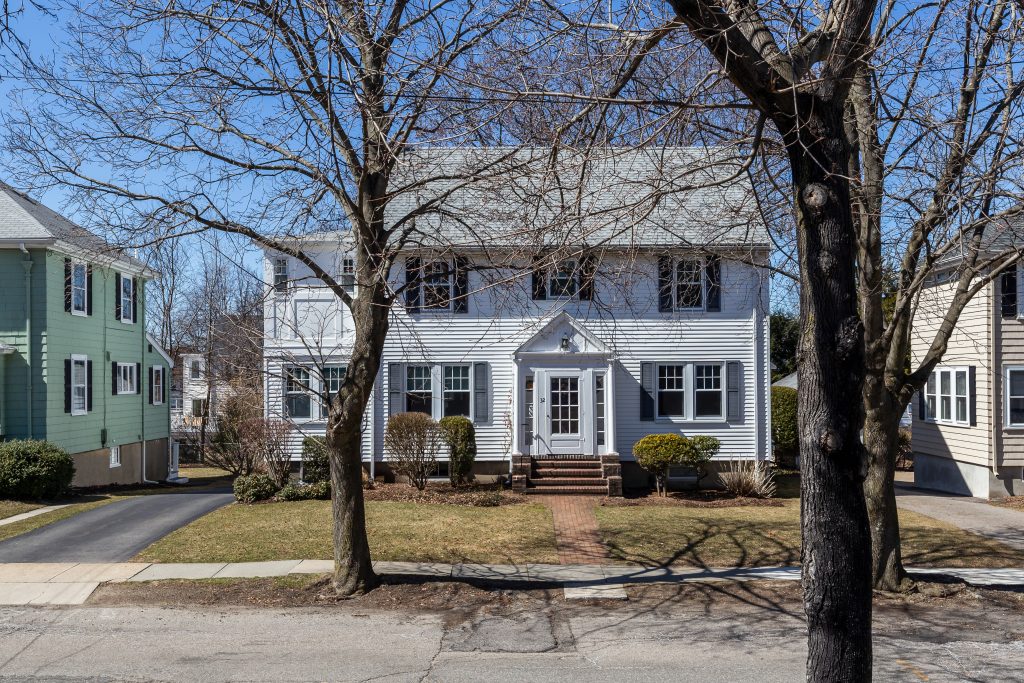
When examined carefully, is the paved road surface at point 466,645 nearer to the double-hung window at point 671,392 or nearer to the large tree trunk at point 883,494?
the large tree trunk at point 883,494

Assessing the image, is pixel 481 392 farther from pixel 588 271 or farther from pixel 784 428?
pixel 588 271

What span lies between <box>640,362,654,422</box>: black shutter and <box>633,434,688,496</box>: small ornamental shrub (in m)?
1.22

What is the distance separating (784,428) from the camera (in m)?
24.9

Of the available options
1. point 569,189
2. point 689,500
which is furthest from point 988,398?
point 569,189

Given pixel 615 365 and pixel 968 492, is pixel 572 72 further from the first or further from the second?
pixel 968 492

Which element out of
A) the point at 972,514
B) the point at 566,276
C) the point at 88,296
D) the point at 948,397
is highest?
the point at 88,296

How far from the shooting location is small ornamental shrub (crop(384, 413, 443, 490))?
63.8 feet

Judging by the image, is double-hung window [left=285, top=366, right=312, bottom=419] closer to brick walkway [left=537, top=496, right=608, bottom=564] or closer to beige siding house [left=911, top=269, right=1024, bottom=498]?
brick walkway [left=537, top=496, right=608, bottom=564]

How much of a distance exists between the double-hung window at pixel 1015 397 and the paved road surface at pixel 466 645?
12.4 m

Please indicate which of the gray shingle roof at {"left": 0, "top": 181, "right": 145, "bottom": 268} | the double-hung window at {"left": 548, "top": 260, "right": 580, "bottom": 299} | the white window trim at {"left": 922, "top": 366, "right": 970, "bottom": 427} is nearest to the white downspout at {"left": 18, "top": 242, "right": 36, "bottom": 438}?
the gray shingle roof at {"left": 0, "top": 181, "right": 145, "bottom": 268}

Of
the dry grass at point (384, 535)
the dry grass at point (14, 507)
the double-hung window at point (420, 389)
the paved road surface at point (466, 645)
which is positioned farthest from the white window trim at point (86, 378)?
the paved road surface at point (466, 645)

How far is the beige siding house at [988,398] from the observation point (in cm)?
2039

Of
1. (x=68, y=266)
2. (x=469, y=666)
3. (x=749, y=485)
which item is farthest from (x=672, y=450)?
(x=68, y=266)

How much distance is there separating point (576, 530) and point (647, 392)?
652cm
